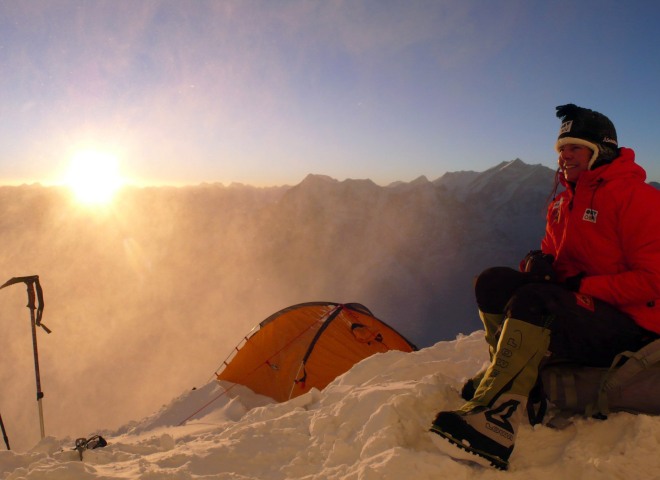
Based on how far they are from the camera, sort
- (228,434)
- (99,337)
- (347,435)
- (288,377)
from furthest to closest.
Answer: (99,337), (288,377), (228,434), (347,435)

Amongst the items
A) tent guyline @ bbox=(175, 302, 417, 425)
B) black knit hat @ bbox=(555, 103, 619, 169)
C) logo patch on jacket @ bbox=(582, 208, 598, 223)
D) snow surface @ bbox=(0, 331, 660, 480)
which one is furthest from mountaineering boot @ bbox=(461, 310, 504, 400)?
tent guyline @ bbox=(175, 302, 417, 425)

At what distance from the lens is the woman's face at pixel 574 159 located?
2795mm

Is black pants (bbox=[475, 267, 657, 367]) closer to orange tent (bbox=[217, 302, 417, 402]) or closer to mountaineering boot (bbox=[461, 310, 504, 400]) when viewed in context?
mountaineering boot (bbox=[461, 310, 504, 400])

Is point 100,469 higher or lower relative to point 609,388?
lower

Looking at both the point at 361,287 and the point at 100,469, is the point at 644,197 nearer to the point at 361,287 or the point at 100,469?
the point at 100,469

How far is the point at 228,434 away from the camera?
3678 millimetres

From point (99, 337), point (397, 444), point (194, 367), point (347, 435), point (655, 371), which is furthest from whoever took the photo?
point (99, 337)

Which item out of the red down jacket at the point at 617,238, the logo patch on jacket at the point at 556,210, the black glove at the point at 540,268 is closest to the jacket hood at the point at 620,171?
the red down jacket at the point at 617,238

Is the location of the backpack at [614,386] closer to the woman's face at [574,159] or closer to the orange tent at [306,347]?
the woman's face at [574,159]

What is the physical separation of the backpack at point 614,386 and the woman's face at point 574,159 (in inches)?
47.4

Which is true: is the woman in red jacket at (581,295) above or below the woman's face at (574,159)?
below

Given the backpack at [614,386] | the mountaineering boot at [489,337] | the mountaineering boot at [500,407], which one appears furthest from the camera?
the mountaineering boot at [489,337]

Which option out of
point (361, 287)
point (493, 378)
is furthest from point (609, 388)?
point (361, 287)

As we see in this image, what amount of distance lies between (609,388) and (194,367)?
35.9 m
